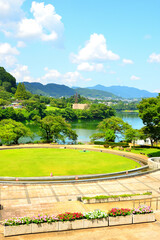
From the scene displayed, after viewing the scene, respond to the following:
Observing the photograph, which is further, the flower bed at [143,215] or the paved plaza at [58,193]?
the paved plaza at [58,193]

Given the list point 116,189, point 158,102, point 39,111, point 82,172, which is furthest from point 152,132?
point 39,111

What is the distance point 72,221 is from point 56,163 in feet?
70.6

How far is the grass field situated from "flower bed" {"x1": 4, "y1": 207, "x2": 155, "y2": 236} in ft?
50.8

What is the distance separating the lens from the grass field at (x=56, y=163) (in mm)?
33125

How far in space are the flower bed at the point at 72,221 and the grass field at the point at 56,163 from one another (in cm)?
1548

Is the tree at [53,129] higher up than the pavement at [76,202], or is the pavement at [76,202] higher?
the tree at [53,129]

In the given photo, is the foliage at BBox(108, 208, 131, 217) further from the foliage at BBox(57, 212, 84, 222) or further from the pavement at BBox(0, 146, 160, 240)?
the foliage at BBox(57, 212, 84, 222)

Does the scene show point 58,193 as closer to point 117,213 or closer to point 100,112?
point 117,213

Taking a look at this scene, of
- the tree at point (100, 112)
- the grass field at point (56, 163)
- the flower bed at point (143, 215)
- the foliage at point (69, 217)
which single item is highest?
the tree at point (100, 112)

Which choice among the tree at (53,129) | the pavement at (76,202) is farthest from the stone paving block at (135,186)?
the tree at (53,129)

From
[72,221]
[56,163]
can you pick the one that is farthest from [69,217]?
[56,163]

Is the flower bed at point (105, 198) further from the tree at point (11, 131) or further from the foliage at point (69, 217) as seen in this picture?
the tree at point (11, 131)

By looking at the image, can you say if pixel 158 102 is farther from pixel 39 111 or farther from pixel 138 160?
pixel 39 111

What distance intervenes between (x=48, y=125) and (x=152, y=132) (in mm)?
26142
